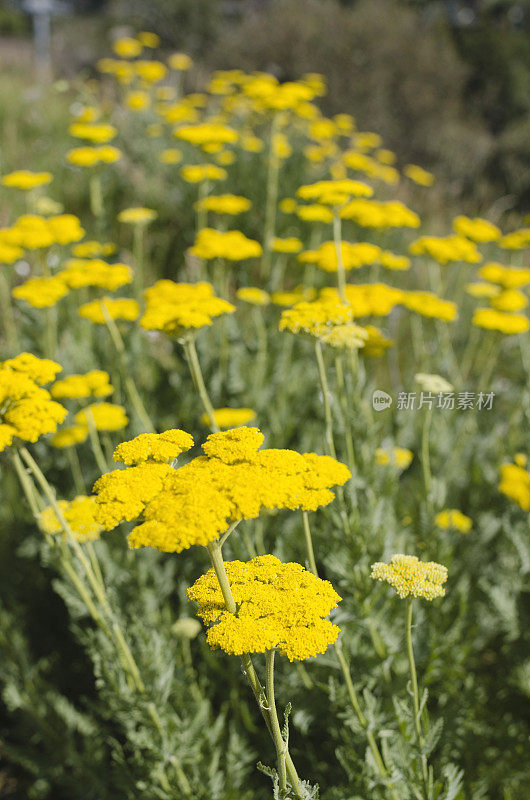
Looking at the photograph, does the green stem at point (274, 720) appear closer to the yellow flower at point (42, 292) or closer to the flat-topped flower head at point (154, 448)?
the flat-topped flower head at point (154, 448)

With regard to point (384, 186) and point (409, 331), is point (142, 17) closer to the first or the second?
point (384, 186)

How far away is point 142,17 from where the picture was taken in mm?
15469

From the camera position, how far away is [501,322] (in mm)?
2625

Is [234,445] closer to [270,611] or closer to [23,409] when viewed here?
[270,611]

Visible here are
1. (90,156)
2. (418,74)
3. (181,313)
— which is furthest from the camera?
(418,74)

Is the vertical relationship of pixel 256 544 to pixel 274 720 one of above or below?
below

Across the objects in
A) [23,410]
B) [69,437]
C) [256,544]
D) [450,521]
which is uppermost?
[23,410]

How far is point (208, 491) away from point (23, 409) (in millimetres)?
539

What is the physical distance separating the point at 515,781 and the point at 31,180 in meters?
3.20

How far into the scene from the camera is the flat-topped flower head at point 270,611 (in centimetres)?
101

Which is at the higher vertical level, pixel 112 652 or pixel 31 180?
pixel 31 180

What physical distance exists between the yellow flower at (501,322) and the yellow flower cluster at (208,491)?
5.26 ft

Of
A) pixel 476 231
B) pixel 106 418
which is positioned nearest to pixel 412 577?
pixel 106 418

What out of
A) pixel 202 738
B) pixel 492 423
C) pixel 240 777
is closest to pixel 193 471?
pixel 202 738
